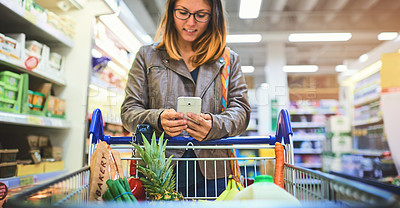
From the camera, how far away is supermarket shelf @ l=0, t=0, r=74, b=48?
206 cm

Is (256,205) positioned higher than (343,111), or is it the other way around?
(343,111)

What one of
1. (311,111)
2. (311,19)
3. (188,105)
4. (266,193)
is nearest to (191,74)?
(188,105)

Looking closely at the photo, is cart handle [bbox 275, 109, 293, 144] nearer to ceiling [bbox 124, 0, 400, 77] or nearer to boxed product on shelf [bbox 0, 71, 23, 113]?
boxed product on shelf [bbox 0, 71, 23, 113]

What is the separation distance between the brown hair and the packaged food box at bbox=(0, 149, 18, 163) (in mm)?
1381

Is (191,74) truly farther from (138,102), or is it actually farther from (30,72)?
(30,72)

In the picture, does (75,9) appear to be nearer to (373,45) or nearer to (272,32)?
(272,32)

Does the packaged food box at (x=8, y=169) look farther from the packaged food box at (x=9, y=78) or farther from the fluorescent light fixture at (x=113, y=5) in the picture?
the fluorescent light fixture at (x=113, y=5)

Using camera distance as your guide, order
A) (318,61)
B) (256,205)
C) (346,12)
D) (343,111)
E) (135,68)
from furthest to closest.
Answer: (318,61) < (343,111) < (346,12) < (135,68) < (256,205)

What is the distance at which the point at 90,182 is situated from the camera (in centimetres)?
91

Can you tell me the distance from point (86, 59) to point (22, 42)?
2.66ft

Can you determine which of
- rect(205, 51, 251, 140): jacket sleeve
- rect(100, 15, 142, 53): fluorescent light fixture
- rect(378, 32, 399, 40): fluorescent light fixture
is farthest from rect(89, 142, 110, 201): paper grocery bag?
rect(378, 32, 399, 40): fluorescent light fixture

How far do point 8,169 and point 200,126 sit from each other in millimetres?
1640

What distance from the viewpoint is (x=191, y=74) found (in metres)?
1.39

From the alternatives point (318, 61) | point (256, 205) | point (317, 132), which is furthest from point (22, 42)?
point (318, 61)
